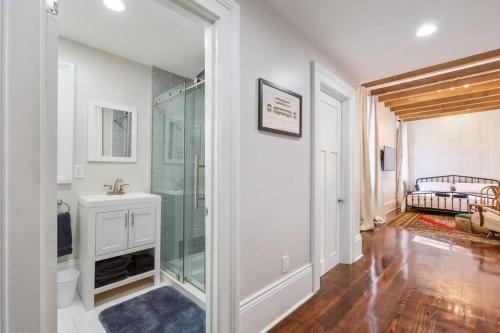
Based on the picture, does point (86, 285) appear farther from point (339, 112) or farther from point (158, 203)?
point (339, 112)

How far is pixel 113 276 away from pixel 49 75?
1.93 m

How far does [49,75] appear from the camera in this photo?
0.87m

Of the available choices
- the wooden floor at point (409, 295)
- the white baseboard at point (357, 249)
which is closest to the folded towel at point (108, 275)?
the wooden floor at point (409, 295)

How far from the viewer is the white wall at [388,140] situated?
5.53 metres

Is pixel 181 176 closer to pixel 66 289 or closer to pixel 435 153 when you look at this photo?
pixel 66 289

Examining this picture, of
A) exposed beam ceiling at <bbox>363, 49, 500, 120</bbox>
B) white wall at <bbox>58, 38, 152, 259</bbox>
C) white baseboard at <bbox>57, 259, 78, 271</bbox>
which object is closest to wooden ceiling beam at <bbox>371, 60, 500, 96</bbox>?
exposed beam ceiling at <bbox>363, 49, 500, 120</bbox>

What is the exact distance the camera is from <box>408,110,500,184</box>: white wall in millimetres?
6012

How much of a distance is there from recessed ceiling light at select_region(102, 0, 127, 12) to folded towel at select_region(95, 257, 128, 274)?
2.13 m

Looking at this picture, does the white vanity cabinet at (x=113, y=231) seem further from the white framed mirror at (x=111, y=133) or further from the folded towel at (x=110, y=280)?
the white framed mirror at (x=111, y=133)

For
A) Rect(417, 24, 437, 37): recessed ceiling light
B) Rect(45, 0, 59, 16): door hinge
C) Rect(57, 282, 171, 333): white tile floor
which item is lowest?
Rect(57, 282, 171, 333): white tile floor

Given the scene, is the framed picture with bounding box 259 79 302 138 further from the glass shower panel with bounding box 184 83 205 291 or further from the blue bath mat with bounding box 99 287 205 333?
the blue bath mat with bounding box 99 287 205 333

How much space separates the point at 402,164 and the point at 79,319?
25.0 feet

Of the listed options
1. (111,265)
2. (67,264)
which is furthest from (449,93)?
(67,264)

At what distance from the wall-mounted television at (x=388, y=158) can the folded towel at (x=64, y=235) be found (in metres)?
5.79
